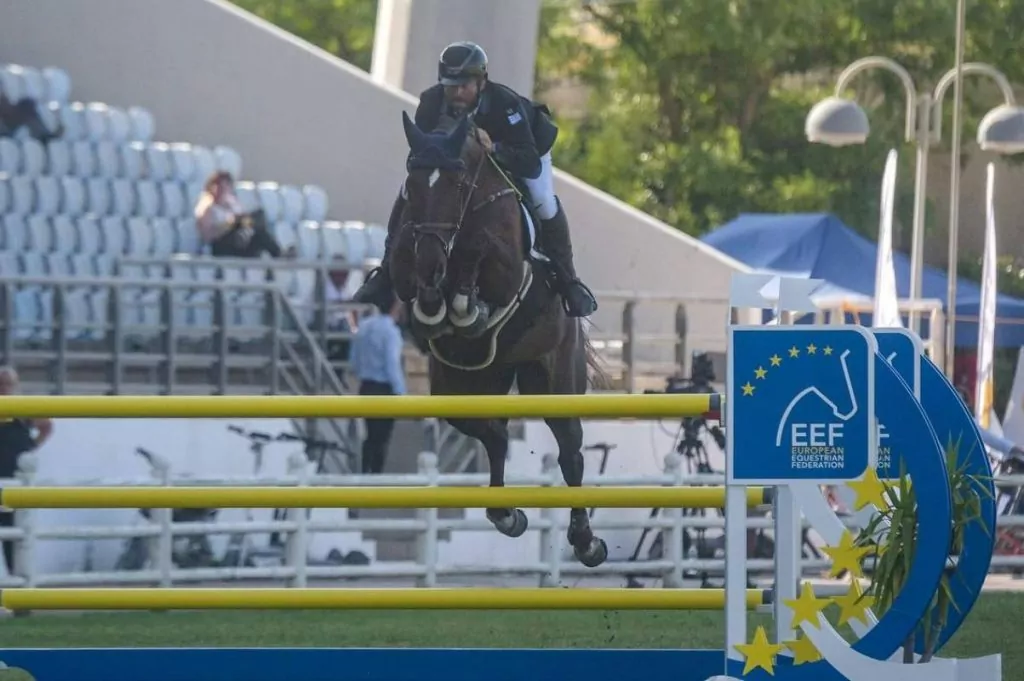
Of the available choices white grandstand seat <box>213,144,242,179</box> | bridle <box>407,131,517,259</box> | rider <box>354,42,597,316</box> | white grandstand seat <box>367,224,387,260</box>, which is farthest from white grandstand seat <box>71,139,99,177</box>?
bridle <box>407,131,517,259</box>

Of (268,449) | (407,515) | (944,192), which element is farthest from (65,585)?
(944,192)

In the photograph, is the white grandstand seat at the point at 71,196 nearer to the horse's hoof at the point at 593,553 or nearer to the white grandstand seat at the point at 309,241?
the white grandstand seat at the point at 309,241

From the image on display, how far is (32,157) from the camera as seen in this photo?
46.4ft

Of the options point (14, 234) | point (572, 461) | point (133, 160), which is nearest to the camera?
point (572, 461)

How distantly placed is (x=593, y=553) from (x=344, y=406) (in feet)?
5.96

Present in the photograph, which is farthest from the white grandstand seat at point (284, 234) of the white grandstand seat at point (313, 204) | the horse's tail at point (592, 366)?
the horse's tail at point (592, 366)

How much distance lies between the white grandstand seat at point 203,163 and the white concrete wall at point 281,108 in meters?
0.84

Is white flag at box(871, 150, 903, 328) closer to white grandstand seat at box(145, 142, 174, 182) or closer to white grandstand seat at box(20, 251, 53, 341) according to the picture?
white grandstand seat at box(145, 142, 174, 182)

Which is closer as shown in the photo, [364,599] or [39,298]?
[364,599]

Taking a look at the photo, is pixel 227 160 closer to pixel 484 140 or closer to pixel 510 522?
pixel 484 140

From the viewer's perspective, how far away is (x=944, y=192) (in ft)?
94.8

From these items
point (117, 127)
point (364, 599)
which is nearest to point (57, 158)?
point (117, 127)

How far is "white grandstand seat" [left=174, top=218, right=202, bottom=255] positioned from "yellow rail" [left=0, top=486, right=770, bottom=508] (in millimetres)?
8685

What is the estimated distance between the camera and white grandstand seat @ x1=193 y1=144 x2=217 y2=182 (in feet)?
49.6
